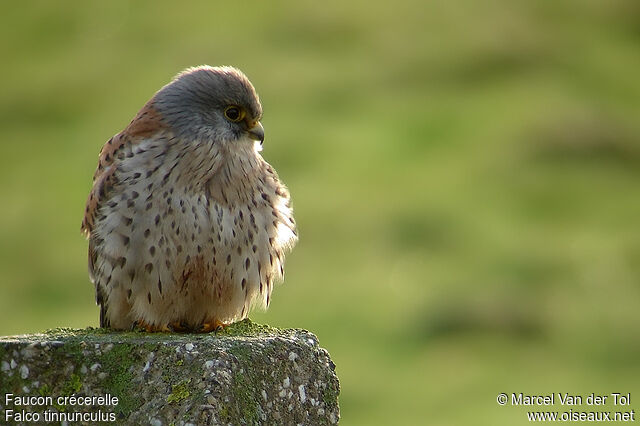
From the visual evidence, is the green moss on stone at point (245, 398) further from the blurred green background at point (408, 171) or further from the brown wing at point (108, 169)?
the blurred green background at point (408, 171)

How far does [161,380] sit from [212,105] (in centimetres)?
236

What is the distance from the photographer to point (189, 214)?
5766 mm

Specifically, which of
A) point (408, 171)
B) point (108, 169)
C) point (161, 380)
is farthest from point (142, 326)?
point (408, 171)

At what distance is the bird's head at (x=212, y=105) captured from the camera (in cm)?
616

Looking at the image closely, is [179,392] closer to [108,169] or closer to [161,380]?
[161,380]

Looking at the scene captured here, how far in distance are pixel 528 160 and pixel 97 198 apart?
23178mm

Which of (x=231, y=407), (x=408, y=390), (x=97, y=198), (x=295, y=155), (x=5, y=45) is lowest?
(x=231, y=407)

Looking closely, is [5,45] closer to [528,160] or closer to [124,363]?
[528,160]

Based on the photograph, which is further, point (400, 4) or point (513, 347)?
point (400, 4)

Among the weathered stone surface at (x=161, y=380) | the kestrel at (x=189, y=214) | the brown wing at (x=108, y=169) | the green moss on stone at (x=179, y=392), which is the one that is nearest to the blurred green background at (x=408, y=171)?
the kestrel at (x=189, y=214)

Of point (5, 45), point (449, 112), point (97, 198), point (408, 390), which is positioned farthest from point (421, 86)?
point (97, 198)

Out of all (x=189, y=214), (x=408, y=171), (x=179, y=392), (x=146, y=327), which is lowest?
(x=179, y=392)

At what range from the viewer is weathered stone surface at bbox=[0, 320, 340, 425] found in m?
4.05

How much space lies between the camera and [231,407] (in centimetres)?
406
